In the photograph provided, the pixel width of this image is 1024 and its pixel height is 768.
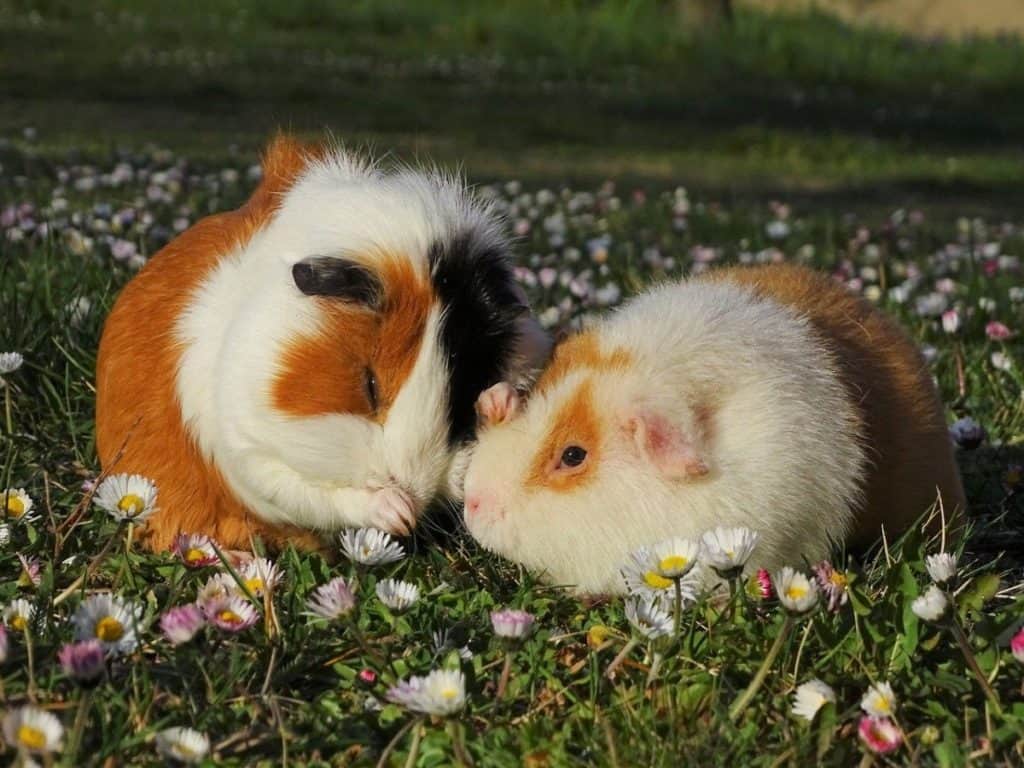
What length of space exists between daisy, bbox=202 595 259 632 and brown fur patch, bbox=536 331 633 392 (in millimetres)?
965

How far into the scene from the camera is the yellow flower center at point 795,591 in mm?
2465

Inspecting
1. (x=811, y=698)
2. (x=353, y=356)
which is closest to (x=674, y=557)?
(x=811, y=698)

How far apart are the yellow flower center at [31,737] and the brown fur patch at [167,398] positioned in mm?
1303

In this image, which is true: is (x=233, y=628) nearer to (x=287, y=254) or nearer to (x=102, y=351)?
(x=287, y=254)

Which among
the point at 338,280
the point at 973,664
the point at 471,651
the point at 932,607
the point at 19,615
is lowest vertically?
the point at 471,651

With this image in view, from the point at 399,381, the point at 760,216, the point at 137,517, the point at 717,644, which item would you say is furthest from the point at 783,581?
the point at 760,216

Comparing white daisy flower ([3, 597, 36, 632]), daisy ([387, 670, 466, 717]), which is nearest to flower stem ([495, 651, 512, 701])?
daisy ([387, 670, 466, 717])

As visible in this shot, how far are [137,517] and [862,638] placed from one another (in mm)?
1561

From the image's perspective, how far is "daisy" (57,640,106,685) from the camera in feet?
7.11

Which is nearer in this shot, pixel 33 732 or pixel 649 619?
pixel 33 732

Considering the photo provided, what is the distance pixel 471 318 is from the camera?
3.15 metres

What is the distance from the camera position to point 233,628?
2.51 m

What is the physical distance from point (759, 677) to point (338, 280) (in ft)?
4.30

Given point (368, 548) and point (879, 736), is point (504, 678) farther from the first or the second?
point (879, 736)
